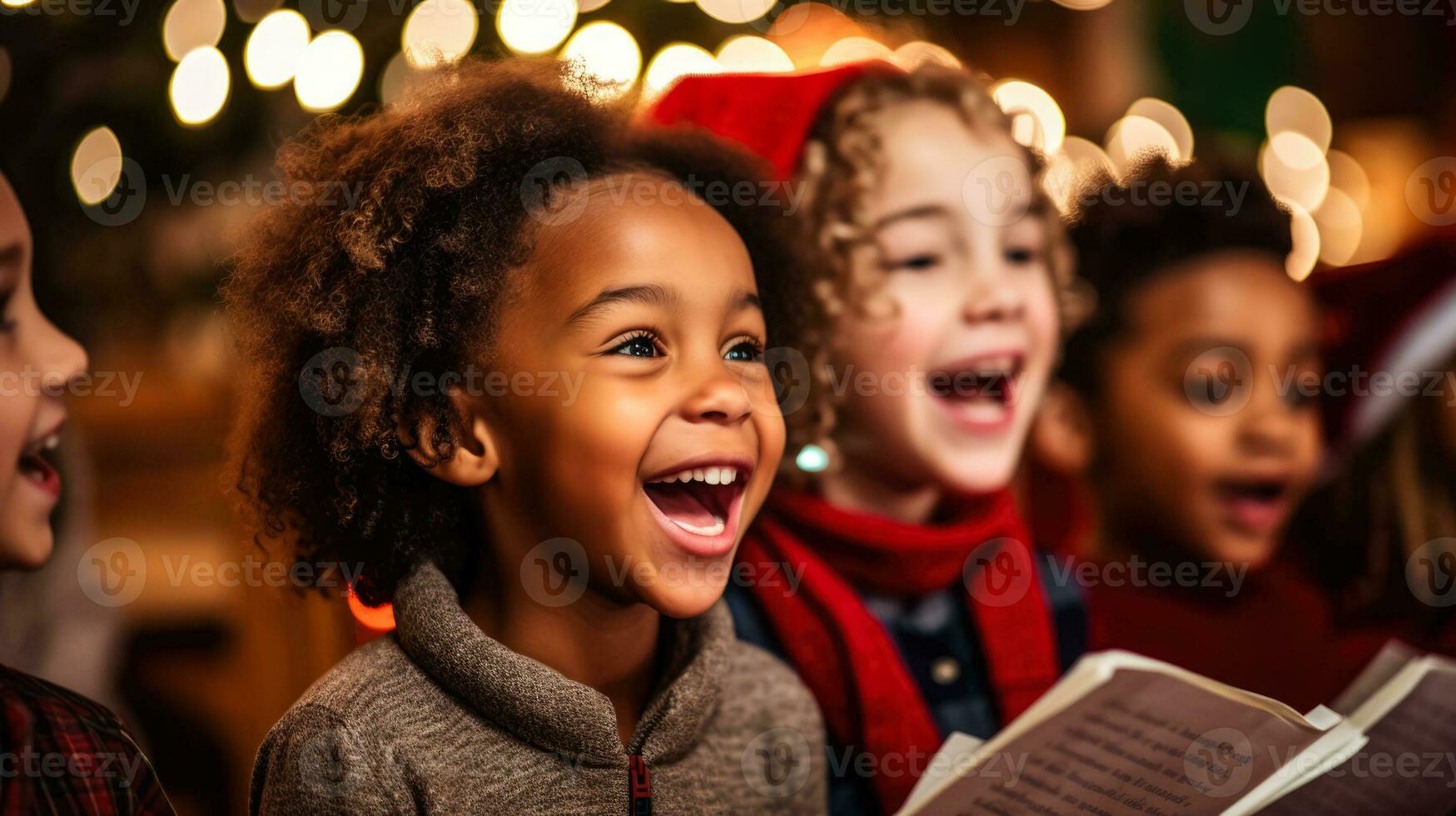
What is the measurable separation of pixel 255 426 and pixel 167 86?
0.85 m

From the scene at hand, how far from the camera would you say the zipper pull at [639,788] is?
86 centimetres

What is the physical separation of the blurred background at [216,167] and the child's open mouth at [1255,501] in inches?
10.7

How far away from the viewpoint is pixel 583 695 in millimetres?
832

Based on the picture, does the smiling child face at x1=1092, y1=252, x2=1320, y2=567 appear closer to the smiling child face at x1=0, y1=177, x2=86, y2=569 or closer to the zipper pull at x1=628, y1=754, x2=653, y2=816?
the zipper pull at x1=628, y1=754, x2=653, y2=816

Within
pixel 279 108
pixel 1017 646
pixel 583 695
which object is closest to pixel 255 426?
pixel 583 695

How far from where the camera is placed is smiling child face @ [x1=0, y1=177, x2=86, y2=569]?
76cm

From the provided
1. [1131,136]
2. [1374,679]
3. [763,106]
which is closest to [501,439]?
[763,106]

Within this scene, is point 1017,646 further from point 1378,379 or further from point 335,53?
point 335,53

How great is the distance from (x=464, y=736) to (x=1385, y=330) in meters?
1.28

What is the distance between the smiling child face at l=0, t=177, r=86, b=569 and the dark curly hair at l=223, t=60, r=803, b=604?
0.46 ft

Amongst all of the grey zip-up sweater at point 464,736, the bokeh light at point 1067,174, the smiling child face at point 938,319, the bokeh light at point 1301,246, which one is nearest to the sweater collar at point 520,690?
the grey zip-up sweater at point 464,736
